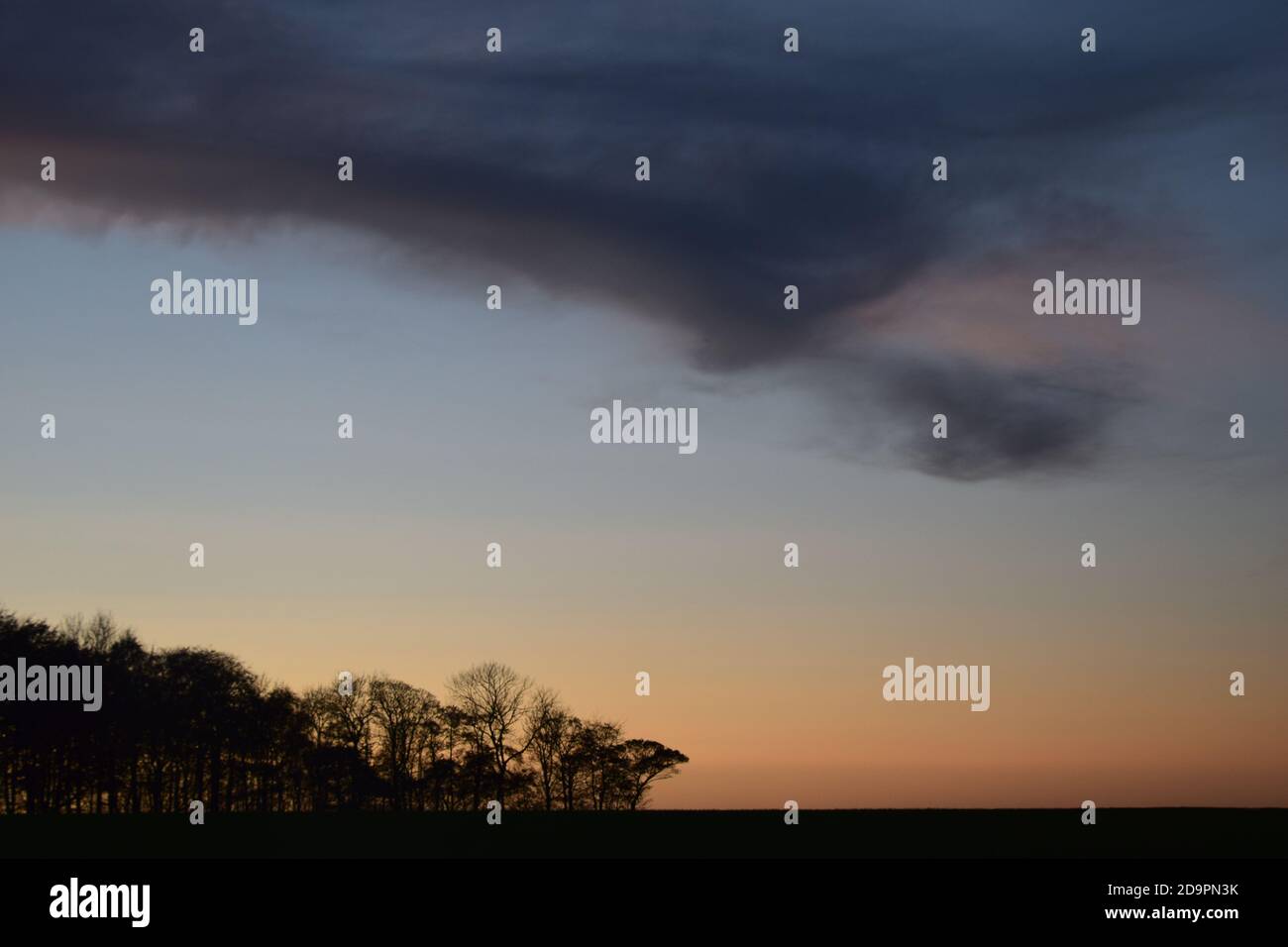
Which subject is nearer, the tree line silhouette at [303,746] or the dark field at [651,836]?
the dark field at [651,836]

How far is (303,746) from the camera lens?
433 ft

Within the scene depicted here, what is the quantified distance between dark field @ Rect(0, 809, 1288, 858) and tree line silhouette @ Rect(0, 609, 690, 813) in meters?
21.5

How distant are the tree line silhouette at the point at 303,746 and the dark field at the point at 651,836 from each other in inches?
848

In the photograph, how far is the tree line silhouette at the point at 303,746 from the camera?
12019cm

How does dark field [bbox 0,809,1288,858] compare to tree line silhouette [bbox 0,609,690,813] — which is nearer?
dark field [bbox 0,809,1288,858]

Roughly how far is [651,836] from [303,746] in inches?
2191

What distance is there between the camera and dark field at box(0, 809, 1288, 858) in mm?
80062

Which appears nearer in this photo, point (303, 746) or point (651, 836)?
point (651, 836)

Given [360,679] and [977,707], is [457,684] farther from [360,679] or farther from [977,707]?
[977,707]

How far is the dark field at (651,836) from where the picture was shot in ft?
263
